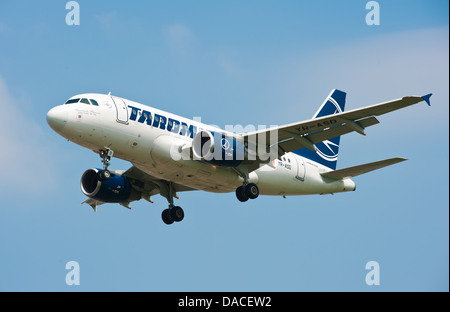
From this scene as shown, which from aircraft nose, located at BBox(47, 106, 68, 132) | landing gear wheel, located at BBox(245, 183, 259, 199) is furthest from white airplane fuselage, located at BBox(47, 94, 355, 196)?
landing gear wheel, located at BBox(245, 183, 259, 199)

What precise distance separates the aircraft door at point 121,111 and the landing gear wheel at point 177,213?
8138 millimetres

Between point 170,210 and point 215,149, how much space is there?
6.99m

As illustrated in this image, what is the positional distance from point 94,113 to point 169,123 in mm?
3916

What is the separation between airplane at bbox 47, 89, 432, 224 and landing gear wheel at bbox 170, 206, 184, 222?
0.13ft

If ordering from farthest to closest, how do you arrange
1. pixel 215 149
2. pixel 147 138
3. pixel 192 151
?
pixel 192 151, pixel 215 149, pixel 147 138

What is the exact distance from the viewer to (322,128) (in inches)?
1387

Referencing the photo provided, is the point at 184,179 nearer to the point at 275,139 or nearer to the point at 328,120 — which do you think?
the point at 275,139

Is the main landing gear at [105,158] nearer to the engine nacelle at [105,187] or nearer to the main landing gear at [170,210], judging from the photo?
the engine nacelle at [105,187]

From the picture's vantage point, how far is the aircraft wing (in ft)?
108

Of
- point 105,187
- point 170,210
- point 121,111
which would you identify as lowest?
point 170,210

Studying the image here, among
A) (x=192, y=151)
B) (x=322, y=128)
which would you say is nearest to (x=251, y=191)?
(x=192, y=151)

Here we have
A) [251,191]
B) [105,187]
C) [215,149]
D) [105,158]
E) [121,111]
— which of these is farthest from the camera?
[105,187]

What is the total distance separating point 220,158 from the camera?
35.9 metres

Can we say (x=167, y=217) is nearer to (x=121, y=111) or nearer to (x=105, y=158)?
(x=105, y=158)
